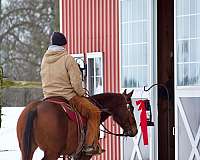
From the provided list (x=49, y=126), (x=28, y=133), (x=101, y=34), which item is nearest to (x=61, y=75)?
(x=49, y=126)

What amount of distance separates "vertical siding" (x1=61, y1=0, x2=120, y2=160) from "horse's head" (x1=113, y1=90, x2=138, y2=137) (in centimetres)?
173

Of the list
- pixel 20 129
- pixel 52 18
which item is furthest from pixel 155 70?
pixel 52 18

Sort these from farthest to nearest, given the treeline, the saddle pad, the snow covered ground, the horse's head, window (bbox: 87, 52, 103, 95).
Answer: the treeline < the snow covered ground < window (bbox: 87, 52, 103, 95) < the horse's head < the saddle pad

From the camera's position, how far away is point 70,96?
6613 mm

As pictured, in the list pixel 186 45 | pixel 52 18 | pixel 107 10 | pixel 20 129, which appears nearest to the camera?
pixel 20 129

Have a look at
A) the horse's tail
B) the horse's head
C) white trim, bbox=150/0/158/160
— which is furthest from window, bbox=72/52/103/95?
the horse's tail

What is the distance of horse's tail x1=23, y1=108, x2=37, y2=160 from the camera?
6.09 metres

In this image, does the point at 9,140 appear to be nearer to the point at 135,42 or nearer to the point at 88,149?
the point at 135,42

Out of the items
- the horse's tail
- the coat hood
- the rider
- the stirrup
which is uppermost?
the coat hood

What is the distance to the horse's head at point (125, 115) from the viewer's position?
690cm

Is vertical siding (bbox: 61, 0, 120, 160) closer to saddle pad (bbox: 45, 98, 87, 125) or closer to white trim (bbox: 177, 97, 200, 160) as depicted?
white trim (bbox: 177, 97, 200, 160)

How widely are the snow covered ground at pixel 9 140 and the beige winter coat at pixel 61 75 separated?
4745mm

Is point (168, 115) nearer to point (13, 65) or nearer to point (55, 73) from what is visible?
point (55, 73)

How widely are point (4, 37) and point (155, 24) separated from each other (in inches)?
808
